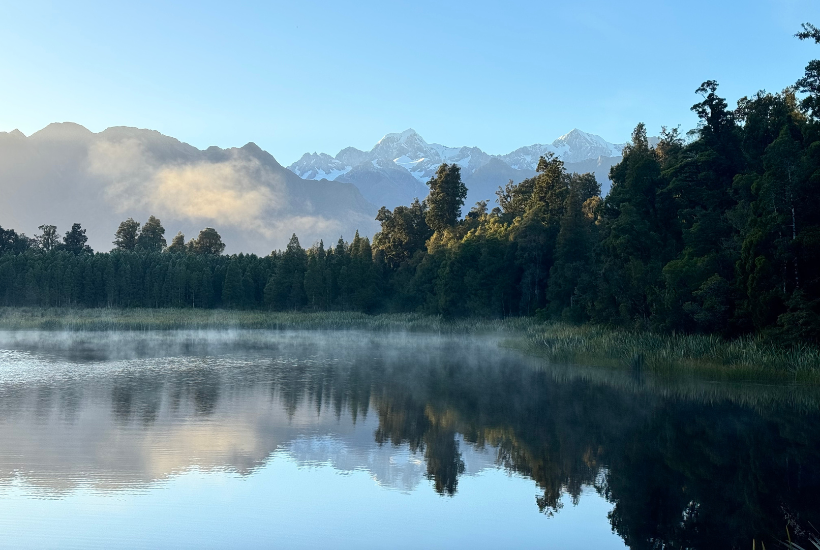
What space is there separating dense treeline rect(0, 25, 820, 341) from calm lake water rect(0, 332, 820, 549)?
22.1ft

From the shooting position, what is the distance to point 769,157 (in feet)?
97.3

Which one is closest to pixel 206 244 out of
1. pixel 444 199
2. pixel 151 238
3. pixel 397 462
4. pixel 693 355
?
pixel 151 238

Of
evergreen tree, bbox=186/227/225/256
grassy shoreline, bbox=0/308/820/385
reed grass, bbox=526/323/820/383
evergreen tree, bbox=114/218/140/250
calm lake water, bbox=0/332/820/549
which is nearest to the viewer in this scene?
calm lake water, bbox=0/332/820/549

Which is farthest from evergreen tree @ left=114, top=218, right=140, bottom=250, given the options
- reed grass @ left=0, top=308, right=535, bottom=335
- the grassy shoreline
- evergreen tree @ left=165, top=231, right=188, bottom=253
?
reed grass @ left=0, top=308, right=535, bottom=335

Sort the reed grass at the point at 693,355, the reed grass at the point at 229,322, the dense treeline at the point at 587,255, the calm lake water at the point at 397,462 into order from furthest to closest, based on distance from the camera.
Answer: the reed grass at the point at 229,322
the dense treeline at the point at 587,255
the reed grass at the point at 693,355
the calm lake water at the point at 397,462

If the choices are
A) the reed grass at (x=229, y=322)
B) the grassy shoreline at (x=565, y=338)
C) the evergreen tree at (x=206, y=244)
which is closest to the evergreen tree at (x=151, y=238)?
the evergreen tree at (x=206, y=244)

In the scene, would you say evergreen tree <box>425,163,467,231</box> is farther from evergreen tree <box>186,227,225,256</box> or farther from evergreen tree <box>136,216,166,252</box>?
evergreen tree <box>136,216,166,252</box>

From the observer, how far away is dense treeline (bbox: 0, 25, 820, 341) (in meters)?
28.6

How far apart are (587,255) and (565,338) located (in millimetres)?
21339

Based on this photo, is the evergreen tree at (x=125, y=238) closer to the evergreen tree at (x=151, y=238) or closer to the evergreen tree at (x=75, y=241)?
the evergreen tree at (x=151, y=238)

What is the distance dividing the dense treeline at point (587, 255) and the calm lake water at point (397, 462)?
6.74 m

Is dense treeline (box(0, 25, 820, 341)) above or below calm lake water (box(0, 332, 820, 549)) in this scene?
above

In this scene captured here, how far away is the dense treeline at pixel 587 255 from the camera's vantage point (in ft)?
93.7

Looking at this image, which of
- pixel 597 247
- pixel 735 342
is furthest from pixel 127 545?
pixel 597 247
